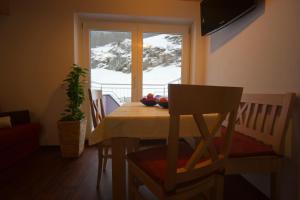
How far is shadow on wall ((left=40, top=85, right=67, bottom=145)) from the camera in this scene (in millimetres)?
2906

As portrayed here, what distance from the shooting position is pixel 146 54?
10.8 ft

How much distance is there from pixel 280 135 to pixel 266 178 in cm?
57

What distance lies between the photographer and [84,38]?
124 inches

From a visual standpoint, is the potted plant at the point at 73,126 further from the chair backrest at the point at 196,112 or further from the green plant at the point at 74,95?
the chair backrest at the point at 196,112

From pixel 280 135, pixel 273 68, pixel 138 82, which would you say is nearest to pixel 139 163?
pixel 280 135

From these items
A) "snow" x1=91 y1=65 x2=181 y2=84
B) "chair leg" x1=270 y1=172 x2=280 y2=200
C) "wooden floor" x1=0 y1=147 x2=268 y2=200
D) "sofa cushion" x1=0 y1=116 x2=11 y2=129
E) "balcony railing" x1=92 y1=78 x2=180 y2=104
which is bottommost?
"wooden floor" x1=0 y1=147 x2=268 y2=200

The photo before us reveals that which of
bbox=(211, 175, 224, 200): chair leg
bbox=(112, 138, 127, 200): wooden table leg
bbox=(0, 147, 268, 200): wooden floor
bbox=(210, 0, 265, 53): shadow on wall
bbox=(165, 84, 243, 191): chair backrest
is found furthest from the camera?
bbox=(210, 0, 265, 53): shadow on wall

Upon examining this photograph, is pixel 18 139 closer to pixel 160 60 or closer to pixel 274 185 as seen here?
pixel 160 60

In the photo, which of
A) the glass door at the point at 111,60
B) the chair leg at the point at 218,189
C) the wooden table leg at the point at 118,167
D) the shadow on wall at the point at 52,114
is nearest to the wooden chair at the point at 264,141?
the chair leg at the point at 218,189

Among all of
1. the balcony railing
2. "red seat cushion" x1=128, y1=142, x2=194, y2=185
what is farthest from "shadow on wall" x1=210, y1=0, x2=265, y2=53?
"red seat cushion" x1=128, y1=142, x2=194, y2=185

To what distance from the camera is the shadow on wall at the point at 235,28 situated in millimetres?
→ 1788

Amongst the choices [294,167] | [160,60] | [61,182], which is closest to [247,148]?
[294,167]

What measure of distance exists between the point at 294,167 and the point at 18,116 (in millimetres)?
3182

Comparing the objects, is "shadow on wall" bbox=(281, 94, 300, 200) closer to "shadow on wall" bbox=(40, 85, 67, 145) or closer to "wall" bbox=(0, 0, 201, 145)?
"wall" bbox=(0, 0, 201, 145)
